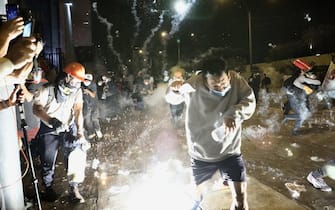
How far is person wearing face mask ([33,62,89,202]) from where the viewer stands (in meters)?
4.73

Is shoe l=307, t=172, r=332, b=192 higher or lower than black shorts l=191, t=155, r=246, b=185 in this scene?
lower

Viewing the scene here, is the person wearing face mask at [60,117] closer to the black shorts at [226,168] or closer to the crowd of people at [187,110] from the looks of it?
Result: the crowd of people at [187,110]

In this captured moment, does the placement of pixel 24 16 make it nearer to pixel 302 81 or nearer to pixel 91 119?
pixel 91 119

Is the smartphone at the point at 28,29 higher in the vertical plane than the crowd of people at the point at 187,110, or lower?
higher

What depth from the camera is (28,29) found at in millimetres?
3199

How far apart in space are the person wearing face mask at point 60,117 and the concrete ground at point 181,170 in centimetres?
53

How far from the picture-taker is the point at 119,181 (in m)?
6.00

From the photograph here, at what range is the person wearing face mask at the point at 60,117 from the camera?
473cm

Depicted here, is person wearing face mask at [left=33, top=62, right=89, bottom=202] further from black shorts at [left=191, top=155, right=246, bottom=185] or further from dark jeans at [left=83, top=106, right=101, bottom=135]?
dark jeans at [left=83, top=106, right=101, bottom=135]

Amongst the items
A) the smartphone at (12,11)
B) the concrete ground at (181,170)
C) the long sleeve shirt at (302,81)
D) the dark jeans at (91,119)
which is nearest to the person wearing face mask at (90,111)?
the dark jeans at (91,119)

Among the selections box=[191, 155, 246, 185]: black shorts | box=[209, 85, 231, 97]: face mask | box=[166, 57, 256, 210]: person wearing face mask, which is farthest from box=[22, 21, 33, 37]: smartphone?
box=[191, 155, 246, 185]: black shorts

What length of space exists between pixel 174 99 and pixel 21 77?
5.76 feet

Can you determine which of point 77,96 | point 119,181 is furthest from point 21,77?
point 119,181

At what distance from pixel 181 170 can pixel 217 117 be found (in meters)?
3.04
